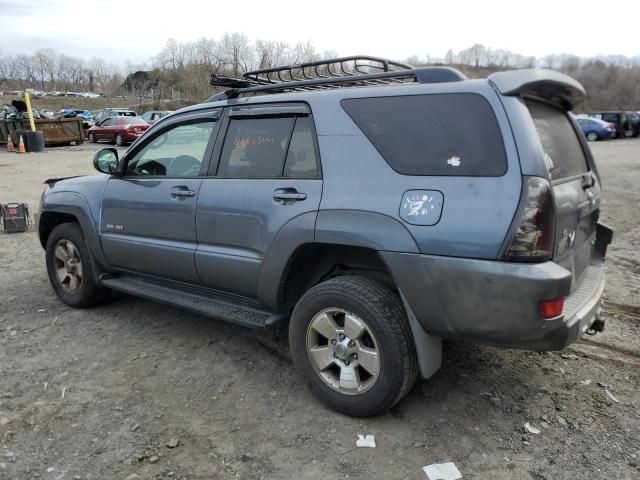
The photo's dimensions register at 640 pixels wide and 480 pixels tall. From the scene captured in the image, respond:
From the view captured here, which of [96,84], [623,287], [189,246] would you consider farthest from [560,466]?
[96,84]

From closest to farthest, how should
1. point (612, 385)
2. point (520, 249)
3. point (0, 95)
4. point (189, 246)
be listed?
point (520, 249)
point (612, 385)
point (189, 246)
point (0, 95)

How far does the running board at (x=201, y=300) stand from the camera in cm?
345

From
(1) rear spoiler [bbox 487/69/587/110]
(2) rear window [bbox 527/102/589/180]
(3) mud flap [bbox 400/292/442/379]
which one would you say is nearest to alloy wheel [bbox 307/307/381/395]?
(3) mud flap [bbox 400/292/442/379]

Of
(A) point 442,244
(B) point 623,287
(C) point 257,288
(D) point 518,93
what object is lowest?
(B) point 623,287

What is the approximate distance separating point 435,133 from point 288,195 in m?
0.95

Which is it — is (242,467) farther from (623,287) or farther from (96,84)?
(96,84)

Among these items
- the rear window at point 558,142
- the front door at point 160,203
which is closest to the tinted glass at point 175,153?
the front door at point 160,203

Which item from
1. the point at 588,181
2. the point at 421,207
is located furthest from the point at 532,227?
the point at 588,181

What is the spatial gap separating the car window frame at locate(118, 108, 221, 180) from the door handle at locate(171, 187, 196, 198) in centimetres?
11

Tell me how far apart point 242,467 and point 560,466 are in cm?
158

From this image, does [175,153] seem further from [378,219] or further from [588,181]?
[588,181]

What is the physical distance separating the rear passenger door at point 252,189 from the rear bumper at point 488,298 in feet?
2.52

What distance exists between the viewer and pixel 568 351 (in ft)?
12.7

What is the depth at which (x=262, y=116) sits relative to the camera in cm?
357
